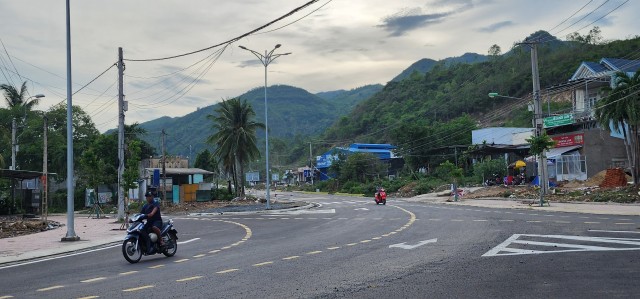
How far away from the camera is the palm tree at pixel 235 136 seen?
58.9 meters

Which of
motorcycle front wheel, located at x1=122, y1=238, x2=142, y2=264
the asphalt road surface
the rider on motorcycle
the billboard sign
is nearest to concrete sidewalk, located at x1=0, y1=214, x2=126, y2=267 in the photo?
the asphalt road surface

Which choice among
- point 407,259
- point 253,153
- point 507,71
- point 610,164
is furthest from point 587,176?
point 507,71

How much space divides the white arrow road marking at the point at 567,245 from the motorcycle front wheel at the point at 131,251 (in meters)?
7.97

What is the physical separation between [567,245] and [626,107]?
26.1 metres

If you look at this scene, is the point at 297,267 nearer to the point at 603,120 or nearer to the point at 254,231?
the point at 254,231

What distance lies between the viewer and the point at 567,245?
1295 cm

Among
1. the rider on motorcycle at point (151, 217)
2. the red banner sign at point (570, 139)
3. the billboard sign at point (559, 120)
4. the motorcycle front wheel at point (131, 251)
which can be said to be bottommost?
the motorcycle front wheel at point (131, 251)

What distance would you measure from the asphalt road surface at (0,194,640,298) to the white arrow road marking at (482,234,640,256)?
0.02 m

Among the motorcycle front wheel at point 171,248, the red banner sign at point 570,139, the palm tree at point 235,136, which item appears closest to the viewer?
the motorcycle front wheel at point 171,248

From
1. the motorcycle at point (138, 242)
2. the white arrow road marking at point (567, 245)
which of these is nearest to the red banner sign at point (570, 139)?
the white arrow road marking at point (567, 245)

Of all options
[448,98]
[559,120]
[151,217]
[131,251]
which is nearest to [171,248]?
[151,217]

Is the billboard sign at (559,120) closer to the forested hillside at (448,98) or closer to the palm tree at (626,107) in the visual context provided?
the palm tree at (626,107)

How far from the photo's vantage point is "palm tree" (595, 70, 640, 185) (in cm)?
3425

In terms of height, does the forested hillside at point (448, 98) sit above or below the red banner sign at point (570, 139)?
above
